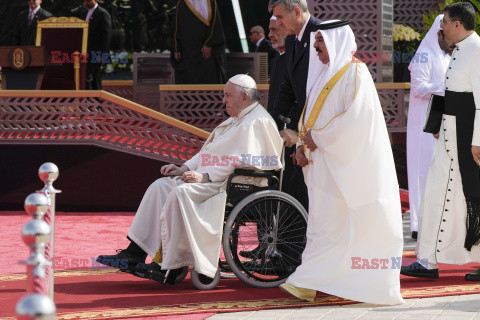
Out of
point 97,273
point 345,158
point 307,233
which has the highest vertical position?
point 345,158

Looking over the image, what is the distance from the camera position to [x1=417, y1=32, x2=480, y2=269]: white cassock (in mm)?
6598

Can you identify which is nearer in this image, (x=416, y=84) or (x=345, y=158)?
(x=345, y=158)

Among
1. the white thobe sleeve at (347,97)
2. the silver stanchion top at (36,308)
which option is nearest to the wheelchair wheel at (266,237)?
the white thobe sleeve at (347,97)

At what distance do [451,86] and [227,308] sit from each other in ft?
7.53

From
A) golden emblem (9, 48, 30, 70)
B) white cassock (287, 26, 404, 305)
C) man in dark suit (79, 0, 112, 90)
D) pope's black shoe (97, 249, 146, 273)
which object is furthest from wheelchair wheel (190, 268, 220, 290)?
man in dark suit (79, 0, 112, 90)

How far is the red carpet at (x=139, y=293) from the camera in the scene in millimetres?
5582

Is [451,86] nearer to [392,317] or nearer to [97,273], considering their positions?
[392,317]

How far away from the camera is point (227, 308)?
18.5 ft

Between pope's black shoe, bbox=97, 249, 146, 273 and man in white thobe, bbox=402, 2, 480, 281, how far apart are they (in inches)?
74.3

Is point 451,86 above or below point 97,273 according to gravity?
above

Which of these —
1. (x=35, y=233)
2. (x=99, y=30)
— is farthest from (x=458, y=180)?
(x=99, y=30)

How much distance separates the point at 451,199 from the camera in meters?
6.61

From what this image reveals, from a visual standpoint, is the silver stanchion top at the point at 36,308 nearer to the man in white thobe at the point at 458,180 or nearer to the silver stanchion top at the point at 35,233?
the silver stanchion top at the point at 35,233

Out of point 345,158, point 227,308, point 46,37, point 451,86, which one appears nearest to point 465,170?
point 451,86
